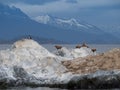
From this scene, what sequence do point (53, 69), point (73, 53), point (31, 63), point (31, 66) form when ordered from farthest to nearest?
point (73, 53)
point (31, 63)
point (31, 66)
point (53, 69)

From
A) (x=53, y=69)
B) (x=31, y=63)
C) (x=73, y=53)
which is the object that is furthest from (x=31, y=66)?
(x=73, y=53)

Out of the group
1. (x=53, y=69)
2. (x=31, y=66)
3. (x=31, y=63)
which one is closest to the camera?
(x=53, y=69)

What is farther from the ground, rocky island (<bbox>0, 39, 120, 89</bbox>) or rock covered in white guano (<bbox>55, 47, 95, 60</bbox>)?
rock covered in white guano (<bbox>55, 47, 95, 60</bbox>)

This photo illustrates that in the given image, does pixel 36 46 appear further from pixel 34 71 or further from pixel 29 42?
pixel 34 71

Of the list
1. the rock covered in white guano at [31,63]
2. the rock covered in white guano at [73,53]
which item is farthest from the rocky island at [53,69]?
the rock covered in white guano at [73,53]

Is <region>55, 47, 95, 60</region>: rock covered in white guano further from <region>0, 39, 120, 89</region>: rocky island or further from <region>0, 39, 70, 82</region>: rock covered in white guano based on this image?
<region>0, 39, 70, 82</region>: rock covered in white guano

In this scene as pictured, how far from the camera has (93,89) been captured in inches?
1459

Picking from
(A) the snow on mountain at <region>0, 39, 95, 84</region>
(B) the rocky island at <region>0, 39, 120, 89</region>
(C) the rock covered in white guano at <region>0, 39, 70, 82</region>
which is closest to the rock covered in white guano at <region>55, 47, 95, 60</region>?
(B) the rocky island at <region>0, 39, 120, 89</region>

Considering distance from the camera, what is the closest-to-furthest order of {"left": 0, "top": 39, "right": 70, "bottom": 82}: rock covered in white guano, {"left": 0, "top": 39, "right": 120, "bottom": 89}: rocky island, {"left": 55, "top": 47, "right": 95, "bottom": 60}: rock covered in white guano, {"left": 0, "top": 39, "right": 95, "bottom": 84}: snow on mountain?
{"left": 0, "top": 39, "right": 120, "bottom": 89}: rocky island → {"left": 0, "top": 39, "right": 95, "bottom": 84}: snow on mountain → {"left": 0, "top": 39, "right": 70, "bottom": 82}: rock covered in white guano → {"left": 55, "top": 47, "right": 95, "bottom": 60}: rock covered in white guano

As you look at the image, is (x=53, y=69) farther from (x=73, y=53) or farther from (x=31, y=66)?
Answer: (x=73, y=53)

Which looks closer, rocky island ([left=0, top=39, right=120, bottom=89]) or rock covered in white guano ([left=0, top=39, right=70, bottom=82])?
rocky island ([left=0, top=39, right=120, bottom=89])

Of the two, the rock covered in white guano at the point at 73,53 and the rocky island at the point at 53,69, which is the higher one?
the rock covered in white guano at the point at 73,53

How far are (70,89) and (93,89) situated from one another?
1681mm

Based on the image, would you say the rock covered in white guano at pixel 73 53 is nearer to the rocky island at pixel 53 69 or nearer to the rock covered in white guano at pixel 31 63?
the rocky island at pixel 53 69
